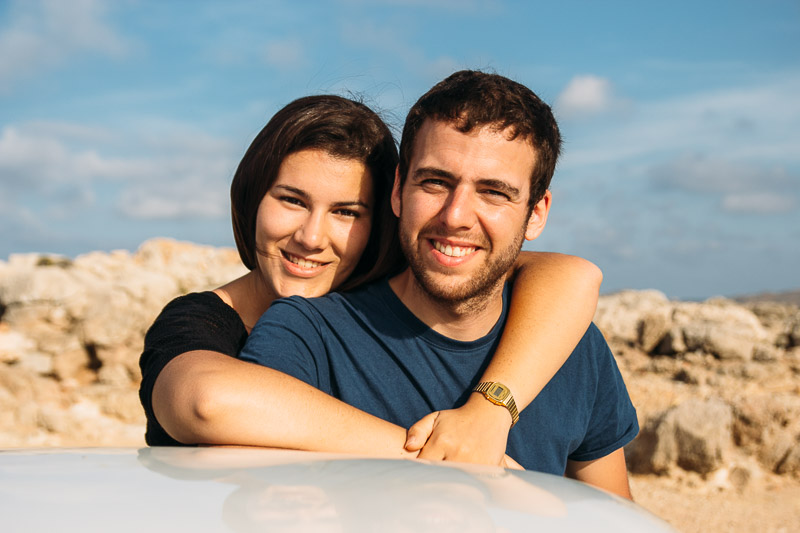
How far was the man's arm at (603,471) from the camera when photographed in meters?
2.55

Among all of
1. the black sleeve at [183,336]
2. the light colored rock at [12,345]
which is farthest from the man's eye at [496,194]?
the light colored rock at [12,345]

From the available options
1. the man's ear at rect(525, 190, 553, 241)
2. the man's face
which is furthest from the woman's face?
the man's ear at rect(525, 190, 553, 241)

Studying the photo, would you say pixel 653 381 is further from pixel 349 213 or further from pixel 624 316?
pixel 349 213

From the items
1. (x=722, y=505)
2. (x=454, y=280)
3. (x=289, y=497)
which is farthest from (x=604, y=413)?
(x=722, y=505)

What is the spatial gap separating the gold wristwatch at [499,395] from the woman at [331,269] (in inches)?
1.0

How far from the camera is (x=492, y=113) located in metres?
2.19

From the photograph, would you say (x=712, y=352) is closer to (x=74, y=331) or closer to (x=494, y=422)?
(x=494, y=422)

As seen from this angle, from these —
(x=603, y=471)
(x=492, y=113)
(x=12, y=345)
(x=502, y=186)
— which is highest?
(x=492, y=113)

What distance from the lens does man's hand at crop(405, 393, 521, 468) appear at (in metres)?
1.77

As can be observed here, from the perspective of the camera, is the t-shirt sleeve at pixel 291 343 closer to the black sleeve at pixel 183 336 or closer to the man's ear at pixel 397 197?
the black sleeve at pixel 183 336

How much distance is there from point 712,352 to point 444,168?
628 centimetres

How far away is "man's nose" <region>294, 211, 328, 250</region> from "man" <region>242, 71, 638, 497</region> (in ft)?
0.67

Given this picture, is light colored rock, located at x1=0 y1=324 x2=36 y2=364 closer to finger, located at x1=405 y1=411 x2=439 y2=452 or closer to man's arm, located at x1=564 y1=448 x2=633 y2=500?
man's arm, located at x1=564 y1=448 x2=633 y2=500

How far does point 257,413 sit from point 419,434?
428 millimetres
